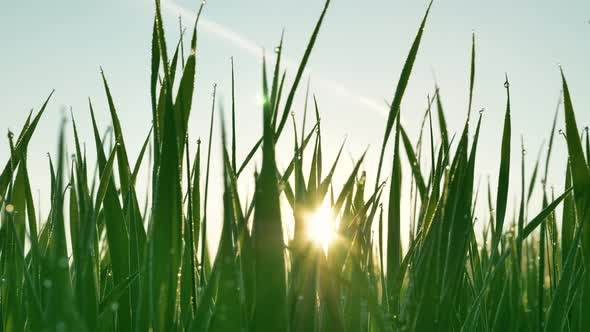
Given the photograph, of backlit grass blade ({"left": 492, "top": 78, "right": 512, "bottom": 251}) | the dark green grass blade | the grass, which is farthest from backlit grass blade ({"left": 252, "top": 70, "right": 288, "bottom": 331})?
the dark green grass blade

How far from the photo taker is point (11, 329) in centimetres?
86

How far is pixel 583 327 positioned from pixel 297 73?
519mm

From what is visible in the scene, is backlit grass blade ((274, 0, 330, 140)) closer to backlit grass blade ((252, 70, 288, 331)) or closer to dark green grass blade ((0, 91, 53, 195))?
backlit grass blade ((252, 70, 288, 331))

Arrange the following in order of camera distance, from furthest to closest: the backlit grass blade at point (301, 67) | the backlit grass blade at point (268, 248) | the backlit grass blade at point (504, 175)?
the backlit grass blade at point (504, 175) < the backlit grass blade at point (301, 67) < the backlit grass blade at point (268, 248)

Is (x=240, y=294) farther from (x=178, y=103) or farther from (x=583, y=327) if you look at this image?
(x=583, y=327)

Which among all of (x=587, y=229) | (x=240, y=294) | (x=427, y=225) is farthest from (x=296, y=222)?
(x=587, y=229)

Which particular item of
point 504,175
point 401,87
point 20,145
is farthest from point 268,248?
point 20,145

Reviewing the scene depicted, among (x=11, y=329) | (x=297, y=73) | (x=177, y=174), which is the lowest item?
(x=11, y=329)

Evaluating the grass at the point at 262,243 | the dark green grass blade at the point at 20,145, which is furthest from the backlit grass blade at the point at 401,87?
the dark green grass blade at the point at 20,145

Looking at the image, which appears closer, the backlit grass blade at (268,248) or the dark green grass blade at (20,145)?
the backlit grass blade at (268,248)

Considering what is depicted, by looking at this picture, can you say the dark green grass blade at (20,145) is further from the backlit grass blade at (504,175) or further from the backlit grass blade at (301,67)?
the backlit grass blade at (504,175)

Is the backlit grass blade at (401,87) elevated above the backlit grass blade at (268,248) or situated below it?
above

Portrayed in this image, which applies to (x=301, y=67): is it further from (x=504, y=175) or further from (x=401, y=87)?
(x=504, y=175)

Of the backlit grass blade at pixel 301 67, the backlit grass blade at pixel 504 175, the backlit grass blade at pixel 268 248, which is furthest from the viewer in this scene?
the backlit grass blade at pixel 504 175
